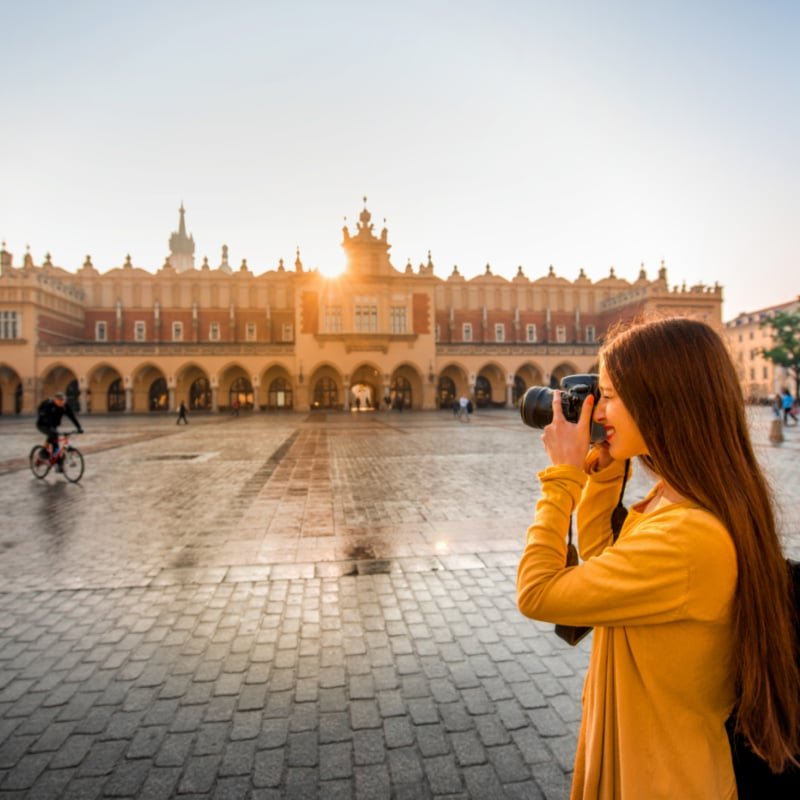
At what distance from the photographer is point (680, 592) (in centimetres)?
111

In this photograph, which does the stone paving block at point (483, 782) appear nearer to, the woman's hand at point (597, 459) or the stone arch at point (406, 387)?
the woman's hand at point (597, 459)

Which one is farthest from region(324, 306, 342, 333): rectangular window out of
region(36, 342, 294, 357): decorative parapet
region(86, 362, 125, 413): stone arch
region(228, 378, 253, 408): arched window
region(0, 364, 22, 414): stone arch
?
region(0, 364, 22, 414): stone arch

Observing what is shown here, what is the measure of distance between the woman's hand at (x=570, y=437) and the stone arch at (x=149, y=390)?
133ft

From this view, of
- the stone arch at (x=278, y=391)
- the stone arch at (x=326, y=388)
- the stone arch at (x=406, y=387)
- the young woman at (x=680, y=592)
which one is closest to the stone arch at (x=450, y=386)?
the stone arch at (x=406, y=387)

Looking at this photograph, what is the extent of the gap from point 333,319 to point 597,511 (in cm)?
3786

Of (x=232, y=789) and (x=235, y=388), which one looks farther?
(x=235, y=388)

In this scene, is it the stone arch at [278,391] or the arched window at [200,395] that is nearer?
the stone arch at [278,391]

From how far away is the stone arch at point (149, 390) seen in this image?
39.1m

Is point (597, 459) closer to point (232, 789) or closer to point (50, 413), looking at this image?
point (232, 789)

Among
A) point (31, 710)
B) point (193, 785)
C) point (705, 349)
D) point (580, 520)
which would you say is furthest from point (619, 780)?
point (31, 710)

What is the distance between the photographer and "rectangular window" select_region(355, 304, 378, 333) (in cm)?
3869

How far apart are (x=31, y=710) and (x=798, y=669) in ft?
11.6

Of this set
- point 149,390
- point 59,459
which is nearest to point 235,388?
point 149,390

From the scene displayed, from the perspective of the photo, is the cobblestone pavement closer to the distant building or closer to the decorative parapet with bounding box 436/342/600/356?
the decorative parapet with bounding box 436/342/600/356
